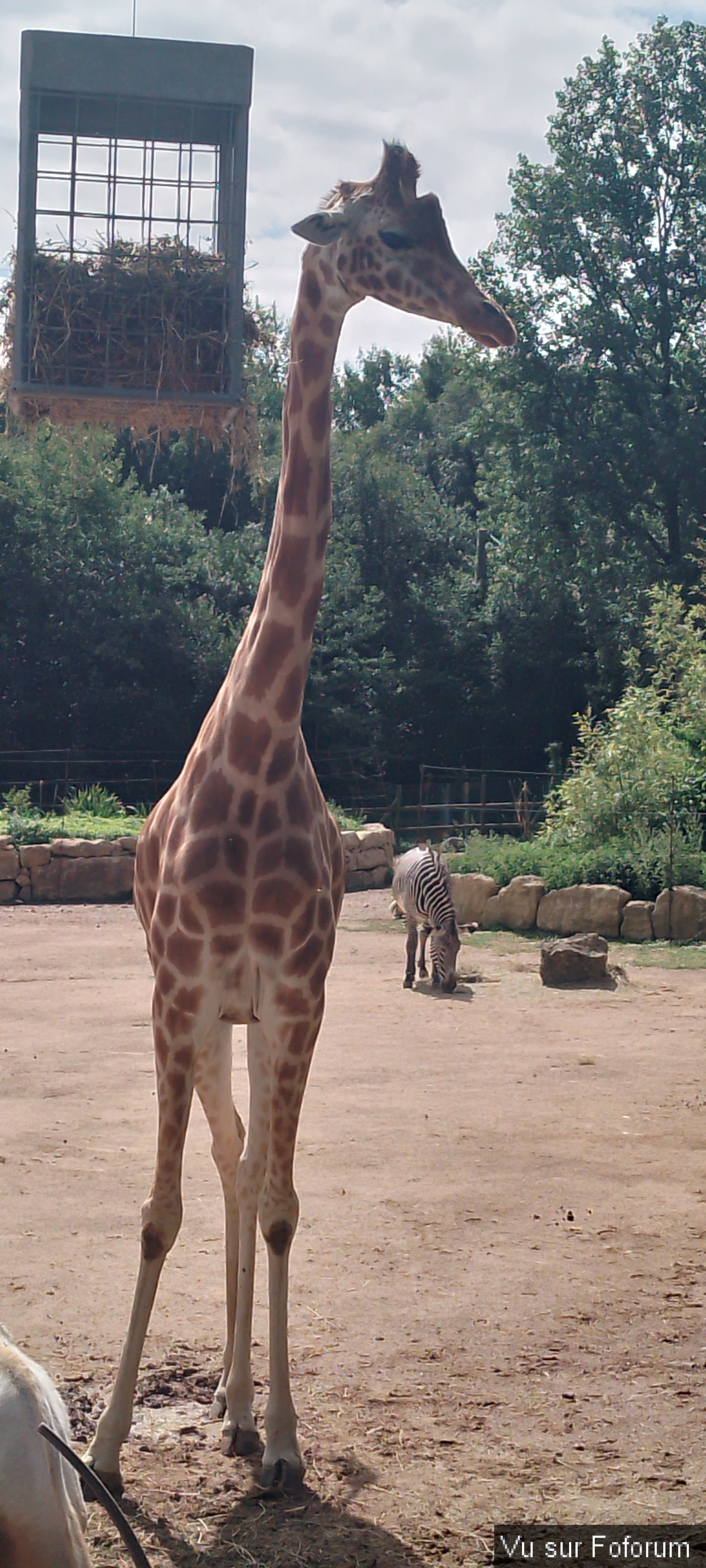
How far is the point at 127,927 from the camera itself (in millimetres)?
14148

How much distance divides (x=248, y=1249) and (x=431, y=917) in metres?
7.54

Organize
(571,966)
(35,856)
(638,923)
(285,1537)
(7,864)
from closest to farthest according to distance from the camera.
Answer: (285,1537)
(571,966)
(638,923)
(7,864)
(35,856)

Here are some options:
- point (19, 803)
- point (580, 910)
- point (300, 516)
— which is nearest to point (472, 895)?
point (580, 910)

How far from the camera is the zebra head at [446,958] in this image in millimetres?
10914

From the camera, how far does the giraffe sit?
3535 mm

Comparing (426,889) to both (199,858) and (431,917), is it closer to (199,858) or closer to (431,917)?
(431,917)

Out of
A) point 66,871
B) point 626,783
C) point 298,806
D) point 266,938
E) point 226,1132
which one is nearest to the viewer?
point 266,938

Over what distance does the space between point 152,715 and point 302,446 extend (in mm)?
21166

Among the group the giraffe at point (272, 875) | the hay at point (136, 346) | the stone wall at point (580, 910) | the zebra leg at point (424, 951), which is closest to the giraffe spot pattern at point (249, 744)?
the giraffe at point (272, 875)

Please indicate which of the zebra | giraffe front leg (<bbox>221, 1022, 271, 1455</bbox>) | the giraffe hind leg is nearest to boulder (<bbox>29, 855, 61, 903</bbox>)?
the zebra

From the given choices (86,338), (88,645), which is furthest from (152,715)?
(86,338)

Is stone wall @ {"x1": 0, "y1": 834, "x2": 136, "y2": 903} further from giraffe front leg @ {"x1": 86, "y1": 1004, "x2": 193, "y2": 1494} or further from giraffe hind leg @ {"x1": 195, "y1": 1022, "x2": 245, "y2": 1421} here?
giraffe front leg @ {"x1": 86, "y1": 1004, "x2": 193, "y2": 1494}

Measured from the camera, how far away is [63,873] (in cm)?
1639

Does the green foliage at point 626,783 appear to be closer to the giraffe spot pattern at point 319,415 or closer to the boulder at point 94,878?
the boulder at point 94,878
